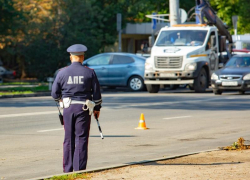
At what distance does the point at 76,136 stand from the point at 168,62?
18.1 meters

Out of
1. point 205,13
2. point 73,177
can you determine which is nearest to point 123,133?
point 73,177

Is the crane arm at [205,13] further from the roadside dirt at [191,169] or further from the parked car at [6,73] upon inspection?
the roadside dirt at [191,169]

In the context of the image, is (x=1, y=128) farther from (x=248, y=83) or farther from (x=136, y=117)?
(x=248, y=83)

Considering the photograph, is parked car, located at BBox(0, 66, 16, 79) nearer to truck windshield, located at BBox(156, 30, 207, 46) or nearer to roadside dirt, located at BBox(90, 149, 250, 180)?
truck windshield, located at BBox(156, 30, 207, 46)

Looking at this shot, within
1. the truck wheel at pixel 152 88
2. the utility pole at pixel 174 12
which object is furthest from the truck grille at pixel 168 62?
the utility pole at pixel 174 12

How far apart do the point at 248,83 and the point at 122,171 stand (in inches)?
670

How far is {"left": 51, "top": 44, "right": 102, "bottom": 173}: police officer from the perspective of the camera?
784 centimetres

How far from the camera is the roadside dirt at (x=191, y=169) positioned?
294 inches

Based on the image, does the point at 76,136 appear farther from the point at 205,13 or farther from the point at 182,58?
the point at 205,13

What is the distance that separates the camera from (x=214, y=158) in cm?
925

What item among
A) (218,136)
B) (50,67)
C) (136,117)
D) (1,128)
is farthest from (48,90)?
(218,136)

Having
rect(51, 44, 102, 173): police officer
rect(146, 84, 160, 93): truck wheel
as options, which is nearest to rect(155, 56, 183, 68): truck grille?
rect(146, 84, 160, 93): truck wheel

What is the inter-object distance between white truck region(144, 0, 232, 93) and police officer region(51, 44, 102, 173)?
17501 millimetres

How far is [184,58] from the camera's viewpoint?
25.5 metres
